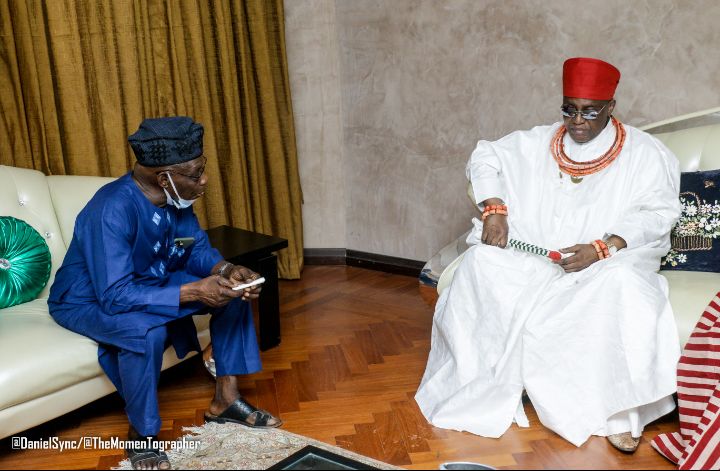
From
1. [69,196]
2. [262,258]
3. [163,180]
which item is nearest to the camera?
[163,180]

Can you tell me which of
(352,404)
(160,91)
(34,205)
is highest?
(160,91)

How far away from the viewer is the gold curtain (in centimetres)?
330

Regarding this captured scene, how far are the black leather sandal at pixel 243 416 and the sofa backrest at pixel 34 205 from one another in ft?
2.84

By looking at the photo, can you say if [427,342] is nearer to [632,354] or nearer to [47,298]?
[632,354]

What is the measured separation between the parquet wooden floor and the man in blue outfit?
0.77 feet

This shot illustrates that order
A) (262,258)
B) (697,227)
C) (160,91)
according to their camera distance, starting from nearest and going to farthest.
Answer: (697,227) < (262,258) < (160,91)

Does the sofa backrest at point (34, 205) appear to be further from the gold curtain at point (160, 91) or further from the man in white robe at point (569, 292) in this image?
the man in white robe at point (569, 292)

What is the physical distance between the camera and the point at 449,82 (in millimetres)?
4090

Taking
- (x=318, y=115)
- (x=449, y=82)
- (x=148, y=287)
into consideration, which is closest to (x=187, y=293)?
(x=148, y=287)

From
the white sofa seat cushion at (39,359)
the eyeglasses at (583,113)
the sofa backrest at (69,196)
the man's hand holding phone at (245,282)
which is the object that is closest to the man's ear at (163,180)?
the man's hand holding phone at (245,282)

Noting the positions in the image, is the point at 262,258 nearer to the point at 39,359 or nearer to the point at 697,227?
the point at 39,359

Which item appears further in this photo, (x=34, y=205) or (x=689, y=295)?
(x=34, y=205)

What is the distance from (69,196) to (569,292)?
2016 mm

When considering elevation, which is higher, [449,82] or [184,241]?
[449,82]
